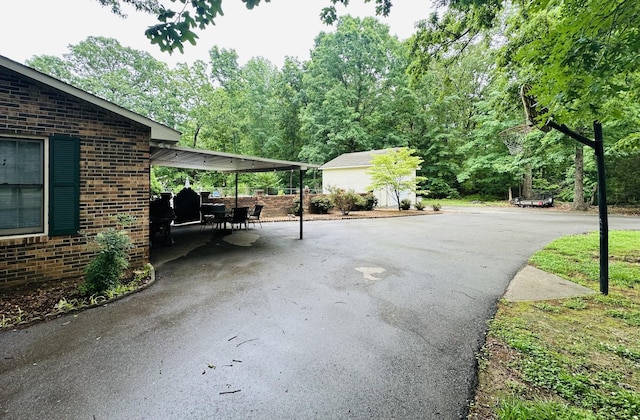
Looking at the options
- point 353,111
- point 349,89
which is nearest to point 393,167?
point 353,111

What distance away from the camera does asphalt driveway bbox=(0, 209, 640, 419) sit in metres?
2.11

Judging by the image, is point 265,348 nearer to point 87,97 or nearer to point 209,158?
point 87,97

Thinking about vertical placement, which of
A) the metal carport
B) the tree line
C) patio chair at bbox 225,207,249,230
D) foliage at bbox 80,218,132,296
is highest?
the tree line

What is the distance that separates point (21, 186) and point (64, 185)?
1.66ft

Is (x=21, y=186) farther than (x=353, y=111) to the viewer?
No

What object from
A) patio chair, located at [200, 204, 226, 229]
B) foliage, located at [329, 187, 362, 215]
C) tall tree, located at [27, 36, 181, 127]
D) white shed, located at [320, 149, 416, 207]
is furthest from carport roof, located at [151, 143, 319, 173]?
tall tree, located at [27, 36, 181, 127]

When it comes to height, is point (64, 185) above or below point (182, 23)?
below

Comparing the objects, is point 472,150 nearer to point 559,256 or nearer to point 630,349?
point 559,256

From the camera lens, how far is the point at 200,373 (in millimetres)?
2459

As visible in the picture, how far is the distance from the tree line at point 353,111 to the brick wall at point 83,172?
918cm

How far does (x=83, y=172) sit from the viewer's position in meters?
4.83

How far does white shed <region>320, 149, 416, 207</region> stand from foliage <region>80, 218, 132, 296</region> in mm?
16788

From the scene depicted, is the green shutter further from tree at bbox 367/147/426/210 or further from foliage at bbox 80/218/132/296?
tree at bbox 367/147/426/210

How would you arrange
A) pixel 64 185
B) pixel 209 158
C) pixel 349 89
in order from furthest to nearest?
1. pixel 349 89
2. pixel 209 158
3. pixel 64 185
